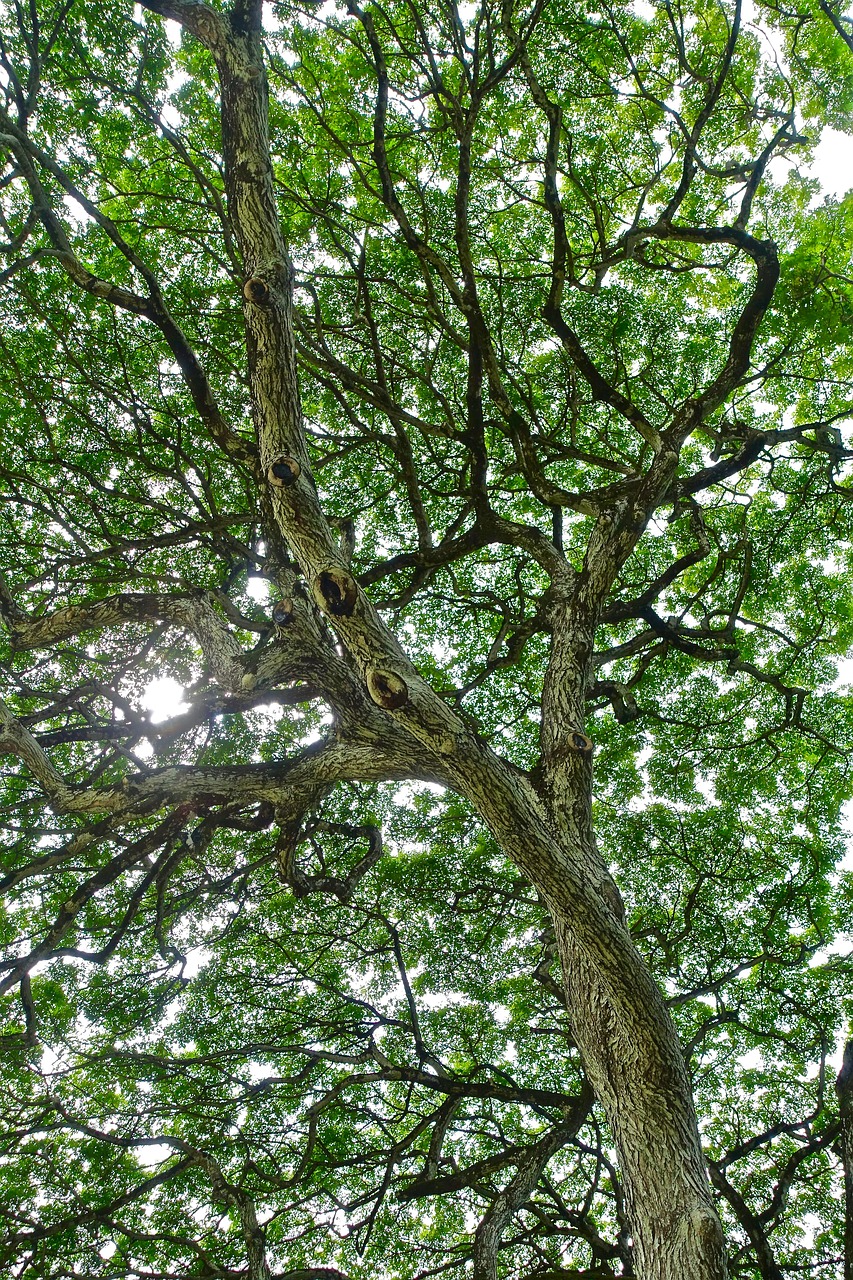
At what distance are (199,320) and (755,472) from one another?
6730 mm

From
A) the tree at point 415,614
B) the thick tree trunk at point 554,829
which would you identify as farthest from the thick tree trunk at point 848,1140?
the thick tree trunk at point 554,829

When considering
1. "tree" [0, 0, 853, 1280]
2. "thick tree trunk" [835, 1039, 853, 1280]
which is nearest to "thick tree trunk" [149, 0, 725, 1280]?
"tree" [0, 0, 853, 1280]

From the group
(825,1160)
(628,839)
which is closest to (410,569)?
(628,839)

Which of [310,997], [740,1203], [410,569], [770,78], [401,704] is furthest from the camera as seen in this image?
[410,569]

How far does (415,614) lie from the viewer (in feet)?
29.6

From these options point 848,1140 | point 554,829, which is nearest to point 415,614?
point 554,829

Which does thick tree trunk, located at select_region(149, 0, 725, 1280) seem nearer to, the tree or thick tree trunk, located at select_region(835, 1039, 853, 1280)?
the tree

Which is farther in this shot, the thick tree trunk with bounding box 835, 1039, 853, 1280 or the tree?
the tree

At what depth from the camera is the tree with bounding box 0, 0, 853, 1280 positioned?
5.84 meters

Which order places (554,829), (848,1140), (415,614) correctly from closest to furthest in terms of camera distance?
1. (554,829)
2. (848,1140)
3. (415,614)

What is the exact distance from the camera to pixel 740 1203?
6.17 m

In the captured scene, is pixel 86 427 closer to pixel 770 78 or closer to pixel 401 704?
pixel 401 704

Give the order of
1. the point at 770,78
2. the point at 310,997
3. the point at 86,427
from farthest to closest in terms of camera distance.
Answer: the point at 310,997, the point at 86,427, the point at 770,78

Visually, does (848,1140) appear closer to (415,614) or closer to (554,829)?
(554,829)
